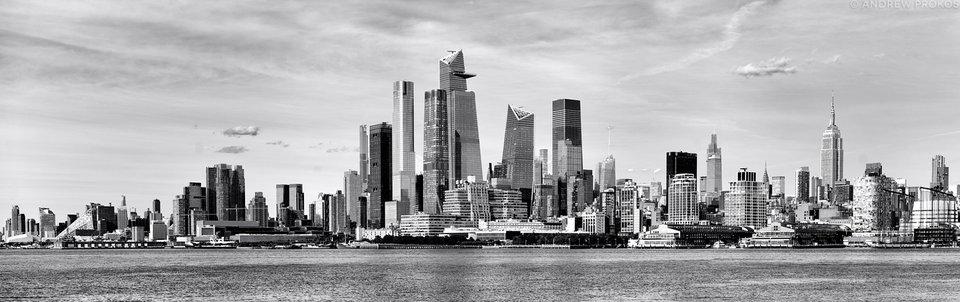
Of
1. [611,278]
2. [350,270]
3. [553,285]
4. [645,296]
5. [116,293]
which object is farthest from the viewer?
[350,270]

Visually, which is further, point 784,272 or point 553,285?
point 784,272

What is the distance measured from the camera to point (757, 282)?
13225 cm

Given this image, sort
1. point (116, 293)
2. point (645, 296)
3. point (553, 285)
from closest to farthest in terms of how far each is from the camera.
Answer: point (645, 296) → point (116, 293) → point (553, 285)

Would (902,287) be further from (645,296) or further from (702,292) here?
(645,296)

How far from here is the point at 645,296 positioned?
110062mm

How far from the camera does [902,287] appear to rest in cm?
12212

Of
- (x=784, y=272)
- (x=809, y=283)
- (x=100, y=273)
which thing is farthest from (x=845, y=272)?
(x=100, y=273)

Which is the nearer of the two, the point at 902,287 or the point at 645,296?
the point at 645,296

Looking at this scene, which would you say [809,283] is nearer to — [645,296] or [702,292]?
[702,292]

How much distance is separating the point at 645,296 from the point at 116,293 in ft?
166

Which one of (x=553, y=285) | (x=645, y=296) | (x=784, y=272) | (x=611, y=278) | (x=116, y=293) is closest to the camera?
(x=645, y=296)

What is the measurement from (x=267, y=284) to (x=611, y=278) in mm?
39312

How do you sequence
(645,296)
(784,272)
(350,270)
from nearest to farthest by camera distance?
(645,296)
(784,272)
(350,270)

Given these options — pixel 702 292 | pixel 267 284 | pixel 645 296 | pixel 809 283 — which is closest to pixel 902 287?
pixel 809 283
